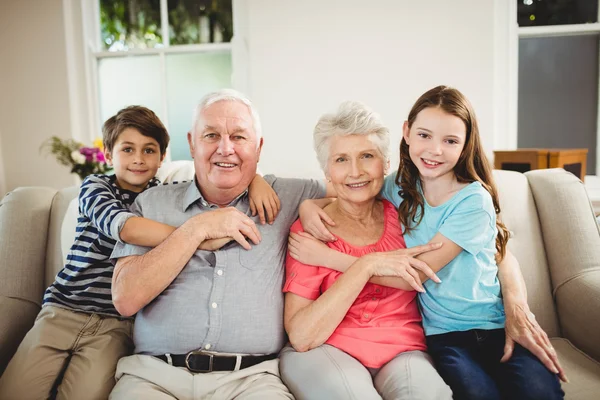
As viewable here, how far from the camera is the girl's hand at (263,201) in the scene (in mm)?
1510

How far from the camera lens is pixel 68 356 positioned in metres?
1.52

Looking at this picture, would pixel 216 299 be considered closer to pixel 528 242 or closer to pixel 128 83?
pixel 528 242

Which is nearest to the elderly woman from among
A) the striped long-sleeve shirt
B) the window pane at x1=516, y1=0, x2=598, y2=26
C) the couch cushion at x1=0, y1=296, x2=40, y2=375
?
the striped long-sleeve shirt

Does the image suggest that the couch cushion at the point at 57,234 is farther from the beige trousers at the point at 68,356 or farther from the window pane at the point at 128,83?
the window pane at the point at 128,83

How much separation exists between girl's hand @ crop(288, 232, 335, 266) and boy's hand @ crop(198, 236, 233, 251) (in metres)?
0.22

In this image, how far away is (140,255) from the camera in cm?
144

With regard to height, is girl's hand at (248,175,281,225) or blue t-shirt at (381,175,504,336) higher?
girl's hand at (248,175,281,225)

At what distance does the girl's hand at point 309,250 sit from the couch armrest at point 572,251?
0.98 meters

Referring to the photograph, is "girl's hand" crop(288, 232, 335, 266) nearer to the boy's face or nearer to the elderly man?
the elderly man

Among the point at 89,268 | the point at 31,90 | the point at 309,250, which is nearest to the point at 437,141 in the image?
the point at 309,250

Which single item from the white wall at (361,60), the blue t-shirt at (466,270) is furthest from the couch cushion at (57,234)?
the blue t-shirt at (466,270)

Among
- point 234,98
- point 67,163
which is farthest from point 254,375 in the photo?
point 67,163

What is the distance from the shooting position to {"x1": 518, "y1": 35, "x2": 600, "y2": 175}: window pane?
9.78 ft

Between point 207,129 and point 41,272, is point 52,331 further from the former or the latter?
point 207,129
